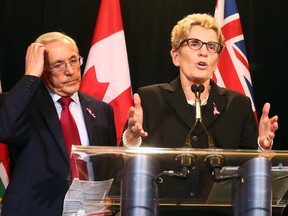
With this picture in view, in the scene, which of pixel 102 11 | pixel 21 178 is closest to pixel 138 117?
pixel 21 178

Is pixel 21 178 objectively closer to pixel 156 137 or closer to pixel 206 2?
pixel 156 137

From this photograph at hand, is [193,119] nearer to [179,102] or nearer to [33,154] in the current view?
[179,102]

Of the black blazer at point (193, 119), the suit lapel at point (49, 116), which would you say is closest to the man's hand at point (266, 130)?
the black blazer at point (193, 119)

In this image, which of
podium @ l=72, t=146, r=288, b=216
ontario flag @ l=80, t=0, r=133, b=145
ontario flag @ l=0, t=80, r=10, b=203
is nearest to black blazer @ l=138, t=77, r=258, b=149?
podium @ l=72, t=146, r=288, b=216

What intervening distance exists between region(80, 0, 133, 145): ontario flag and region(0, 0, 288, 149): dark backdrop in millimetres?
247

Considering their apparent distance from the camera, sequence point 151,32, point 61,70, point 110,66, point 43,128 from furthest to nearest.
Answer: point 151,32, point 110,66, point 61,70, point 43,128

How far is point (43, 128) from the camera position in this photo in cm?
277

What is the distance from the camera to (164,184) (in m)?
1.81

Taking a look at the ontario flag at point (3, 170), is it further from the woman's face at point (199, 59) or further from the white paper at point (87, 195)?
the white paper at point (87, 195)

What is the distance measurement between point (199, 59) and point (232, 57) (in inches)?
55.8

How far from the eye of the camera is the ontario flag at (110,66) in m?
3.82

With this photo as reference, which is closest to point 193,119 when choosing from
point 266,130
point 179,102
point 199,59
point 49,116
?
point 179,102

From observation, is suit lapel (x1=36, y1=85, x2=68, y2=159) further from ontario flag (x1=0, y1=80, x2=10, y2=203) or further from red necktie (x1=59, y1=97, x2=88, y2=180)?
ontario flag (x1=0, y1=80, x2=10, y2=203)

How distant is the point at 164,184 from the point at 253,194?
11.0 inches
